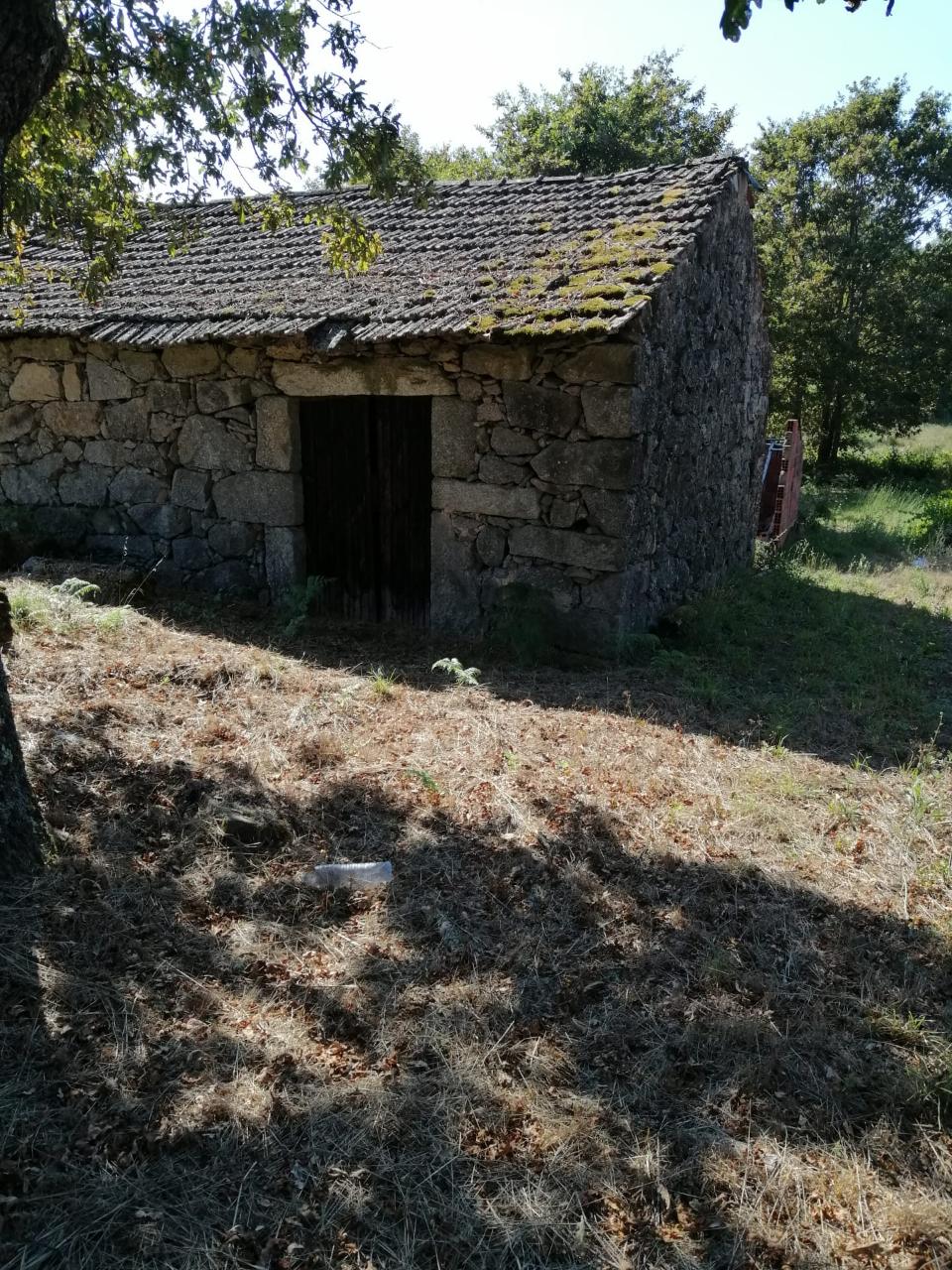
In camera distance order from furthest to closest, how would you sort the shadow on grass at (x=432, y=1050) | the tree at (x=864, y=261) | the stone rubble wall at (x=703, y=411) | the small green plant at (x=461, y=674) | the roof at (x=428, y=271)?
the tree at (x=864, y=261)
the stone rubble wall at (x=703, y=411)
the roof at (x=428, y=271)
the small green plant at (x=461, y=674)
the shadow on grass at (x=432, y=1050)

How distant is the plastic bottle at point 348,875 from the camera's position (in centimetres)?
353

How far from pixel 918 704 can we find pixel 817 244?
16.2m

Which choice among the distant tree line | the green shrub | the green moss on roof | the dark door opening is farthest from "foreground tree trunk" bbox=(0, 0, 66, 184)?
the distant tree line

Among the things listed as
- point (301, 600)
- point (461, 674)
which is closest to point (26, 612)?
point (301, 600)

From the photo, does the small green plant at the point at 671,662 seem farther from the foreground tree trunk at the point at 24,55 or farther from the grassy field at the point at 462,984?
the foreground tree trunk at the point at 24,55

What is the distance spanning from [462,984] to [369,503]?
5.39 meters

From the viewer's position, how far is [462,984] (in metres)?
3.03

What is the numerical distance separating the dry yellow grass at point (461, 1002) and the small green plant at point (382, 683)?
55 centimetres

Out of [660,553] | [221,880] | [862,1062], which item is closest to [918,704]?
[660,553]

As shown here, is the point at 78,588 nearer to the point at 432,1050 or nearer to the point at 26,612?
the point at 26,612

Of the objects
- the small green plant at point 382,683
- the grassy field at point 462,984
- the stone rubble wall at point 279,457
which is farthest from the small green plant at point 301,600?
the grassy field at point 462,984

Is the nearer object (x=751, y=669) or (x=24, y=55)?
(x=24, y=55)

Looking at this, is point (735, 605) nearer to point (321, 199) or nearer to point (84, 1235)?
point (321, 199)

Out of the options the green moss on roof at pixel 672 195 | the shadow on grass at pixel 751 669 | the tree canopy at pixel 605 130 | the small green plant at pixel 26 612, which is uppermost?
the tree canopy at pixel 605 130
